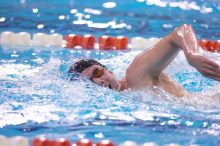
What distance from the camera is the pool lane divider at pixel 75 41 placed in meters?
5.67

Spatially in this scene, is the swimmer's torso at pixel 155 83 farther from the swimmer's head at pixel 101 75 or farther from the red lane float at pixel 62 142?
the red lane float at pixel 62 142

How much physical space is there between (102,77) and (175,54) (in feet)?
1.75

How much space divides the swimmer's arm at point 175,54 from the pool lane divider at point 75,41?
2.48m

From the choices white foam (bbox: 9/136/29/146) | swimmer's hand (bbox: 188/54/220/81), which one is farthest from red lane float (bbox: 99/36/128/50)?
swimmer's hand (bbox: 188/54/220/81)

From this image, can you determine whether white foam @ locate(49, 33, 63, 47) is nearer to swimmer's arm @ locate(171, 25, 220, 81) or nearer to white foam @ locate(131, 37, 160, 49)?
white foam @ locate(131, 37, 160, 49)

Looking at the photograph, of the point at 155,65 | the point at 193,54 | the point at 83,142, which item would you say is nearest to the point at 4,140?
the point at 83,142

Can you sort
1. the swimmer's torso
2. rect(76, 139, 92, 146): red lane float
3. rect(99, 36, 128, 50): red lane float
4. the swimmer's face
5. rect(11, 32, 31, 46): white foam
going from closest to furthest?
rect(76, 139, 92, 146): red lane float, the swimmer's torso, the swimmer's face, rect(99, 36, 128, 50): red lane float, rect(11, 32, 31, 46): white foam

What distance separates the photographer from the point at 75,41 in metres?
5.71

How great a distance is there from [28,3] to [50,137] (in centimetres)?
511

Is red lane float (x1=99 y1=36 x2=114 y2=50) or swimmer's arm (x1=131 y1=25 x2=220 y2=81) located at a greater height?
red lane float (x1=99 y1=36 x2=114 y2=50)

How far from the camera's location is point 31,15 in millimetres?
7023

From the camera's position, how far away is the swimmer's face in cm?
332

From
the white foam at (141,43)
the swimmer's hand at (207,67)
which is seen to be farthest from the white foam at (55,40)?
the swimmer's hand at (207,67)

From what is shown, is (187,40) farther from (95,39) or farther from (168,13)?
(168,13)
